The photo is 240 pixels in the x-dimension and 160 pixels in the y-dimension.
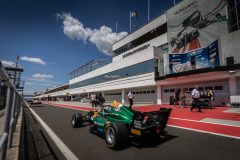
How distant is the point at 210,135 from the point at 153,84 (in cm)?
1469

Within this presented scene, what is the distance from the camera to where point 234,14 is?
1780cm

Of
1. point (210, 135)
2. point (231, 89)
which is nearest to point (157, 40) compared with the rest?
point (231, 89)

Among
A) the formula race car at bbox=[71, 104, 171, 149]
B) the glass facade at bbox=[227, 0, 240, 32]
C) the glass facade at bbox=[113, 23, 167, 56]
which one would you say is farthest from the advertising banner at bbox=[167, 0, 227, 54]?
the formula race car at bbox=[71, 104, 171, 149]

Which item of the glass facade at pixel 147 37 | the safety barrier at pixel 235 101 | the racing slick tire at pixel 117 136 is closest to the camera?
the racing slick tire at pixel 117 136

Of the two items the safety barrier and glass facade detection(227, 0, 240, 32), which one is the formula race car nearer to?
the safety barrier

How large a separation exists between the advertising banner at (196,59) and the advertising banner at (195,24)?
316 centimetres

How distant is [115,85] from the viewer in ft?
92.6

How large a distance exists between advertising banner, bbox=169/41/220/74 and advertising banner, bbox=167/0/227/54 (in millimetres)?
3156

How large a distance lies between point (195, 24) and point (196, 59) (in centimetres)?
637

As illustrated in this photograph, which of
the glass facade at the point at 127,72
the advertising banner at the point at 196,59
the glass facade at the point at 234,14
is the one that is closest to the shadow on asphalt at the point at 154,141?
the advertising banner at the point at 196,59

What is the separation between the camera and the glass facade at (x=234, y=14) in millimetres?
17141

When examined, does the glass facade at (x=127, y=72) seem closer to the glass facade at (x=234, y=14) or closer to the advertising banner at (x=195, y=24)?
the advertising banner at (x=195, y=24)

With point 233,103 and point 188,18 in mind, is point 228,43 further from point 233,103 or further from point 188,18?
point 188,18

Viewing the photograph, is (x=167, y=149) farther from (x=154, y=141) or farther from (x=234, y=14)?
(x=234, y=14)
